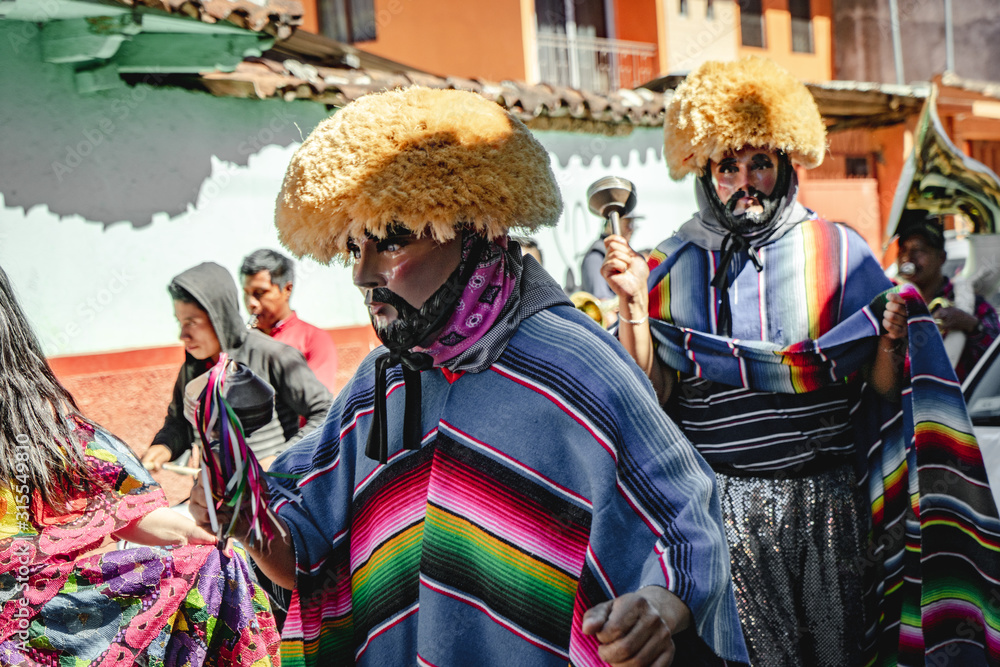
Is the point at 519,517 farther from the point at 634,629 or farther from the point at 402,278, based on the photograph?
the point at 402,278

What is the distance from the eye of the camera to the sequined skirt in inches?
132

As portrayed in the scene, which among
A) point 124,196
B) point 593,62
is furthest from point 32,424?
point 593,62

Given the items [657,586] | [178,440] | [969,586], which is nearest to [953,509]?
[969,586]

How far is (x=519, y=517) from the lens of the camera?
2039mm

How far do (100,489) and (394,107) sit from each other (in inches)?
68.2

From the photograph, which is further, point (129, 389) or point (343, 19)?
point (343, 19)

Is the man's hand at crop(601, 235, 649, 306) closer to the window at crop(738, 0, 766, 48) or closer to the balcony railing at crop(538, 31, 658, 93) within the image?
the balcony railing at crop(538, 31, 658, 93)

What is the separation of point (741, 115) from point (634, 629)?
232 cm

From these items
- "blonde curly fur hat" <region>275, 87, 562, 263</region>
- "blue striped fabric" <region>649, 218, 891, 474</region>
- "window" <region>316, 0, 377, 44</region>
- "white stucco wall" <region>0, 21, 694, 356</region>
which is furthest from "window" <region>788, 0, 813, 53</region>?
"blonde curly fur hat" <region>275, 87, 562, 263</region>

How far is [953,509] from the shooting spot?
132 inches

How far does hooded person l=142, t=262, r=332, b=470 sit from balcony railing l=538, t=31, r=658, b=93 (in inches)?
510

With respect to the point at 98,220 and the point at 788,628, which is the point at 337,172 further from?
the point at 98,220

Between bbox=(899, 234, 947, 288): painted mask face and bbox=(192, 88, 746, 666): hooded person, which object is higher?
bbox=(192, 88, 746, 666): hooded person

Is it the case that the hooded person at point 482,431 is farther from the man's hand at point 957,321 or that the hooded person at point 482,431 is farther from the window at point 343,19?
the window at point 343,19
